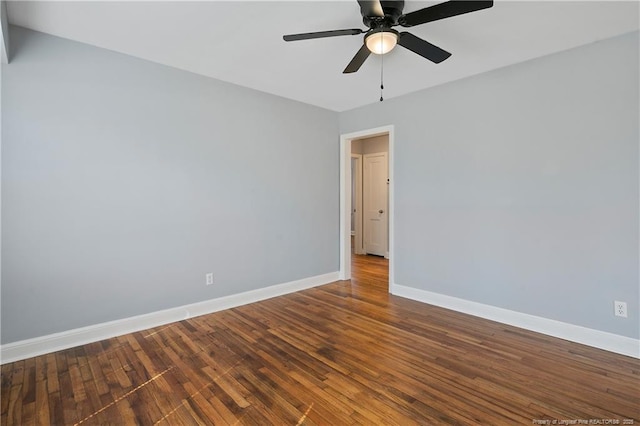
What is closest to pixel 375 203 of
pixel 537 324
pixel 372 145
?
pixel 372 145

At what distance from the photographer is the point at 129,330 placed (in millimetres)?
3012

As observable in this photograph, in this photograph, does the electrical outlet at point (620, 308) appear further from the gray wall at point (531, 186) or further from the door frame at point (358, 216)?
the door frame at point (358, 216)

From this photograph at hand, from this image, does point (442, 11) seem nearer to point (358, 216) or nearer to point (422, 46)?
point (422, 46)

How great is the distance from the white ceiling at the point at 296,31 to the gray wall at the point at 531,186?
13.2 inches

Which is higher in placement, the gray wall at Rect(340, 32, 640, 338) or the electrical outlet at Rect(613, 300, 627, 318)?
the gray wall at Rect(340, 32, 640, 338)

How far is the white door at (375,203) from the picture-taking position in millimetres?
6770

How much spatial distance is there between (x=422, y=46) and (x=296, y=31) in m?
0.99

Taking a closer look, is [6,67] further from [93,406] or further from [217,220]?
[93,406]

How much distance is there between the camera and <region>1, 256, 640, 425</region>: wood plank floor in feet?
6.21

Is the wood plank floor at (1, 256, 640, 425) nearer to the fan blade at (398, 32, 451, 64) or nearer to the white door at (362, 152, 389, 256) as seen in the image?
the fan blade at (398, 32, 451, 64)

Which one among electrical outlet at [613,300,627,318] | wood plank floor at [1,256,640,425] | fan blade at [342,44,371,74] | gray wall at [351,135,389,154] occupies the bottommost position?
wood plank floor at [1,256,640,425]

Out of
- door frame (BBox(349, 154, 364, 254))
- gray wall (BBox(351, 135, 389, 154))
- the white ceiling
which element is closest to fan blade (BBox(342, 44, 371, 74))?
the white ceiling

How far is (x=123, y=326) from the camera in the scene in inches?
117

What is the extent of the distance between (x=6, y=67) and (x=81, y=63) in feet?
1.61
